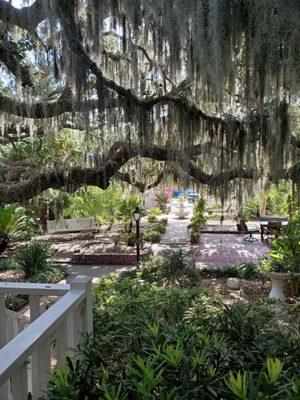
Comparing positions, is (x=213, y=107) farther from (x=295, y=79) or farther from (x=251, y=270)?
(x=251, y=270)

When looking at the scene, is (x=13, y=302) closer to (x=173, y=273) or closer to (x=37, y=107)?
(x=173, y=273)

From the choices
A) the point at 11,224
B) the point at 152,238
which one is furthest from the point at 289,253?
the point at 11,224

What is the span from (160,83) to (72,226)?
30.8ft

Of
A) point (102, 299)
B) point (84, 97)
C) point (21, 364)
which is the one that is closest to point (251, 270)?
point (102, 299)

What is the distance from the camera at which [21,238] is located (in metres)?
11.3

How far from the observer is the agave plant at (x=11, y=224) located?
987 centimetres

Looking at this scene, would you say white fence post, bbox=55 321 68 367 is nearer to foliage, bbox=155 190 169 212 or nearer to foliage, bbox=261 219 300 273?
foliage, bbox=261 219 300 273

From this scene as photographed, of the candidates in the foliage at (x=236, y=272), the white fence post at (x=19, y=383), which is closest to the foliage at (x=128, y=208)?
the foliage at (x=236, y=272)

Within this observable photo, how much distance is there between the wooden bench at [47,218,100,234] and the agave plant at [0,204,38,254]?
189 cm

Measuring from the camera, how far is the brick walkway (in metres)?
8.75

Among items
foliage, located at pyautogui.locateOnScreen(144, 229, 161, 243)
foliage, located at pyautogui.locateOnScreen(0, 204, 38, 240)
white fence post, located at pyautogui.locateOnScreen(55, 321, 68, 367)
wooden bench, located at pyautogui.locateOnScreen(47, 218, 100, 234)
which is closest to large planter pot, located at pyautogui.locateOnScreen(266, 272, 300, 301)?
white fence post, located at pyautogui.locateOnScreen(55, 321, 68, 367)

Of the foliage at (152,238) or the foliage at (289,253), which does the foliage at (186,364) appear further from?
the foliage at (152,238)

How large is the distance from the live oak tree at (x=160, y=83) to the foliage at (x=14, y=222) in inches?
145

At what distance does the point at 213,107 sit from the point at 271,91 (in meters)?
1.74
